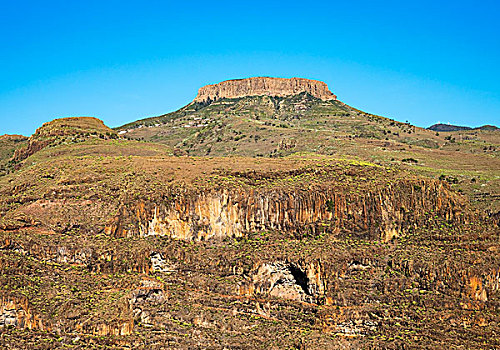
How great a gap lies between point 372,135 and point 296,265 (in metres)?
96.0

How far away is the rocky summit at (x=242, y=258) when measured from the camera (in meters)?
43.6

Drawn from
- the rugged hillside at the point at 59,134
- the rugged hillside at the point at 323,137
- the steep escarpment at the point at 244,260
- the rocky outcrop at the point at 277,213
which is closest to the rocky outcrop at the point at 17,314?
the steep escarpment at the point at 244,260

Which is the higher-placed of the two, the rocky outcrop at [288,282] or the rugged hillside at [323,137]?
the rugged hillside at [323,137]

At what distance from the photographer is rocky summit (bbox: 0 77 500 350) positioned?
43.6 meters

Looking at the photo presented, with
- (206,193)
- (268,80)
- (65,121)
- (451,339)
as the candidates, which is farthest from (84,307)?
(268,80)

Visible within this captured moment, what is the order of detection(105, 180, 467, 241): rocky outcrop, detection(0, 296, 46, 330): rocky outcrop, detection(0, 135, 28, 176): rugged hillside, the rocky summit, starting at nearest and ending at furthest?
1. detection(0, 296, 46, 330): rocky outcrop
2. the rocky summit
3. detection(105, 180, 467, 241): rocky outcrop
4. detection(0, 135, 28, 176): rugged hillside

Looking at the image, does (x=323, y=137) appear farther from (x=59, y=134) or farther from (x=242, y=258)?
(x=242, y=258)

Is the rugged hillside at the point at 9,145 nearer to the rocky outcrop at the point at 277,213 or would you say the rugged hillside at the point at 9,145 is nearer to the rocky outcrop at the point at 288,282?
the rocky outcrop at the point at 277,213

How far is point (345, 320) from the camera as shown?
155 feet

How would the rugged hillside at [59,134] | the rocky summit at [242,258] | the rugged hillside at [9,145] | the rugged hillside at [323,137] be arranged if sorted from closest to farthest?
the rocky summit at [242,258] → the rugged hillside at [323,137] → the rugged hillside at [59,134] → the rugged hillside at [9,145]

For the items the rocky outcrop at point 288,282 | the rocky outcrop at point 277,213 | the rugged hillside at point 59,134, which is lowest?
the rocky outcrop at point 288,282

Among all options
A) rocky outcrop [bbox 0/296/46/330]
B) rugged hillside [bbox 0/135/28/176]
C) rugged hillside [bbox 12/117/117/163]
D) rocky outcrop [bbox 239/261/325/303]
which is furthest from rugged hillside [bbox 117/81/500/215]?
rocky outcrop [bbox 0/296/46/330]

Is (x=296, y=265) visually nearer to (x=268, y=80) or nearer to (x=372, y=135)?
(x=372, y=135)

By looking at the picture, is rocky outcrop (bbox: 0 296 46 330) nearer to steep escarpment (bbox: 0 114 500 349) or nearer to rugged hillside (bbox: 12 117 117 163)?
steep escarpment (bbox: 0 114 500 349)
